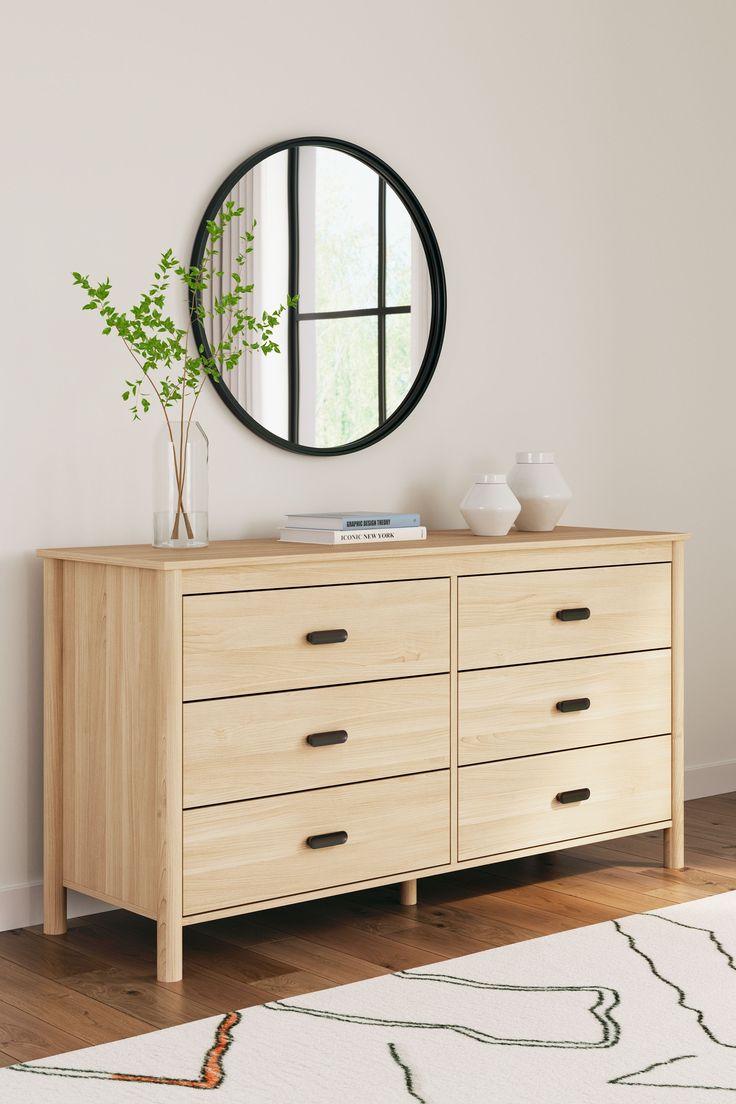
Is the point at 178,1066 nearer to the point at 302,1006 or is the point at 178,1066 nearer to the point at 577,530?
the point at 302,1006

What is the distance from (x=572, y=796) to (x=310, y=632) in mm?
755

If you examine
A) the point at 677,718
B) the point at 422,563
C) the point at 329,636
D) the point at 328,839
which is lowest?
the point at 328,839

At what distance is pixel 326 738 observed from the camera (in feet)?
8.23

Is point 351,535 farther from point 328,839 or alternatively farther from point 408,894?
point 408,894

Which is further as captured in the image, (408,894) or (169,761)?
(408,894)

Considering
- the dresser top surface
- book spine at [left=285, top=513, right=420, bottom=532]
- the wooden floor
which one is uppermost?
book spine at [left=285, top=513, right=420, bottom=532]

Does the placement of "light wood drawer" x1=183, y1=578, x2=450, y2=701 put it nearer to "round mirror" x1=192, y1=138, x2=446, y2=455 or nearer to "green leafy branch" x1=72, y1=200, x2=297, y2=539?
"green leafy branch" x1=72, y1=200, x2=297, y2=539

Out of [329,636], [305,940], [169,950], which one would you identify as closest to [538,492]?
[329,636]

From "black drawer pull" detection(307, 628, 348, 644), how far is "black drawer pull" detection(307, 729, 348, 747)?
169mm

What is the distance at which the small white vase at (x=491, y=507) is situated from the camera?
2.88 m

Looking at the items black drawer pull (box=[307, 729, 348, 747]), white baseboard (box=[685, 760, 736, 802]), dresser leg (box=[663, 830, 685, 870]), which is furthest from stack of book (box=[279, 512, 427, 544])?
white baseboard (box=[685, 760, 736, 802])

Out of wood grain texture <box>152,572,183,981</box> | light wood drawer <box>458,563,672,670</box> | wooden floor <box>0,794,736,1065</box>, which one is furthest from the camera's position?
light wood drawer <box>458,563,672,670</box>

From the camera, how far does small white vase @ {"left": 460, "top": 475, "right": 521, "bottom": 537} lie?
2881 mm

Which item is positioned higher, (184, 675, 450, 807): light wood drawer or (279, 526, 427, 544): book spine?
(279, 526, 427, 544): book spine
